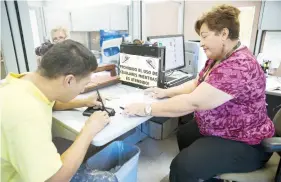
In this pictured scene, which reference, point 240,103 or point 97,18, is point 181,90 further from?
point 97,18

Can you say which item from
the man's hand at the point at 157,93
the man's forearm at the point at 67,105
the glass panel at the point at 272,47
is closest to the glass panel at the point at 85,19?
the man's hand at the point at 157,93

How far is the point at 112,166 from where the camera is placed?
147 centimetres

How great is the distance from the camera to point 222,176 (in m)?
1.02

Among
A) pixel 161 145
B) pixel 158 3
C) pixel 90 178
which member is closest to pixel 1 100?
pixel 90 178

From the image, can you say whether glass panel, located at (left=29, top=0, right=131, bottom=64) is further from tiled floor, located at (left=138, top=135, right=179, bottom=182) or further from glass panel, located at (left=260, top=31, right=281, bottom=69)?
glass panel, located at (left=260, top=31, right=281, bottom=69)

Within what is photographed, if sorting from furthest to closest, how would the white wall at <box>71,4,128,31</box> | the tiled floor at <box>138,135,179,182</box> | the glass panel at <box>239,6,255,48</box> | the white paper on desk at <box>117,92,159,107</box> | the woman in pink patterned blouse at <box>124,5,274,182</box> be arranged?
the white wall at <box>71,4,128,31</box>, the glass panel at <box>239,6,255,48</box>, the tiled floor at <box>138,135,179,182</box>, the white paper on desk at <box>117,92,159,107</box>, the woman in pink patterned blouse at <box>124,5,274,182</box>

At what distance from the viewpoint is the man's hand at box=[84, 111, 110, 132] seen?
0.90 m

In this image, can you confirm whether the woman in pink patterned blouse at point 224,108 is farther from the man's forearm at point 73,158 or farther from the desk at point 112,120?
the man's forearm at point 73,158

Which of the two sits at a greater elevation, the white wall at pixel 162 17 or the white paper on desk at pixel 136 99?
the white wall at pixel 162 17

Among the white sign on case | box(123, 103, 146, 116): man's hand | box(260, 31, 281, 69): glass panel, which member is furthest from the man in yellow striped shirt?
box(260, 31, 281, 69): glass panel

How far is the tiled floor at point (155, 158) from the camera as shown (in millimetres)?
1682

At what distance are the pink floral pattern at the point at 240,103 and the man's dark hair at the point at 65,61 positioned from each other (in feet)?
2.02

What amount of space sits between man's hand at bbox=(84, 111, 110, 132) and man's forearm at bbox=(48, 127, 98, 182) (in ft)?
0.12

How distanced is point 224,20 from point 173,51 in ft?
2.59
